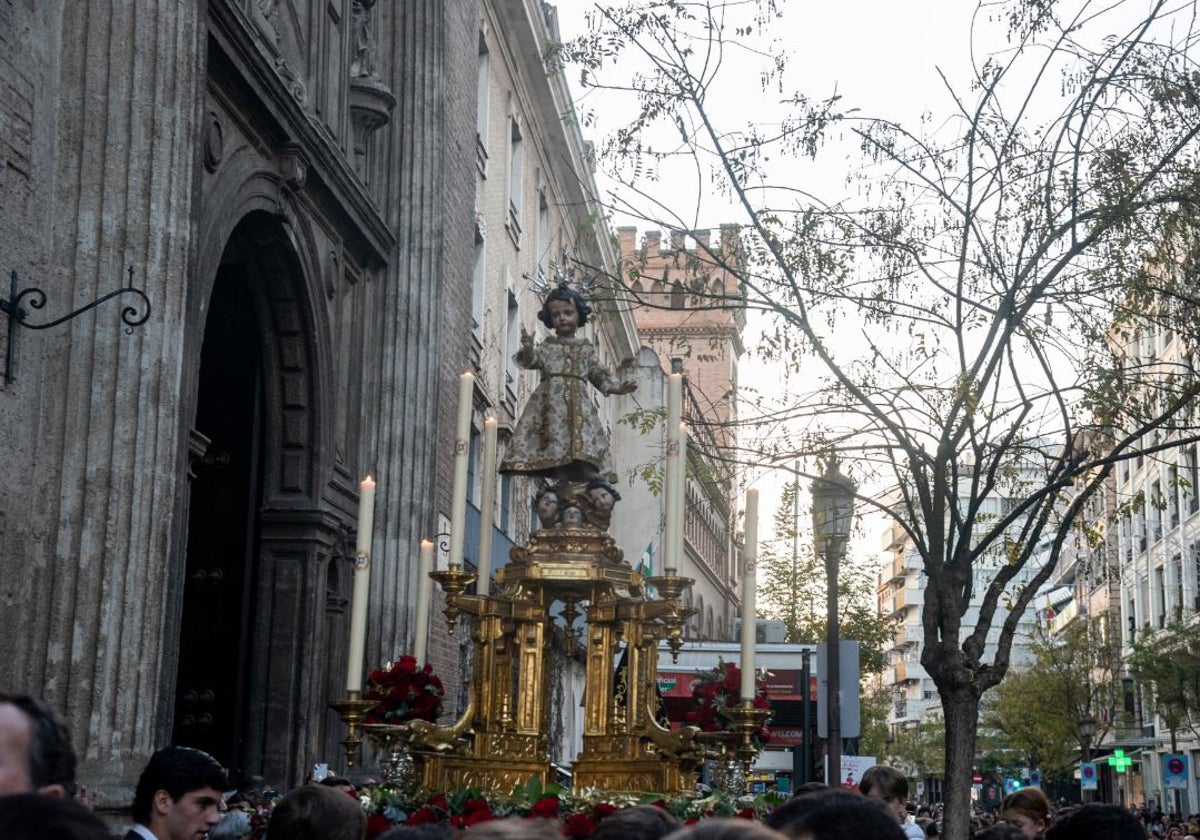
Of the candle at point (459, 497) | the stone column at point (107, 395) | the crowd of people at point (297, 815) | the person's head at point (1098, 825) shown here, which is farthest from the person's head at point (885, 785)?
the stone column at point (107, 395)

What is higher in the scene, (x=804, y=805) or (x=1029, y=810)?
(x=804, y=805)

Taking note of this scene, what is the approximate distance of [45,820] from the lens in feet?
8.69

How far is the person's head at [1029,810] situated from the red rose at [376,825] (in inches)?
109

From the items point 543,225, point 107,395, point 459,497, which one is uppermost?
point 543,225

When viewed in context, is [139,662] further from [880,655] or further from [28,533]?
[880,655]

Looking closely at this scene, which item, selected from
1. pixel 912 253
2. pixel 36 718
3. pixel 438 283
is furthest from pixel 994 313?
pixel 36 718

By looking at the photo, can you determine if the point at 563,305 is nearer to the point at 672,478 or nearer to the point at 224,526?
the point at 672,478

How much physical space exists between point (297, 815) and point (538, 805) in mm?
2654

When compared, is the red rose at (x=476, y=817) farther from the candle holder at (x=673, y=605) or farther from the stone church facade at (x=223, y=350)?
the stone church facade at (x=223, y=350)

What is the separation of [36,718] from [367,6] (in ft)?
46.7

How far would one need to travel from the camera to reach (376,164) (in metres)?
17.9

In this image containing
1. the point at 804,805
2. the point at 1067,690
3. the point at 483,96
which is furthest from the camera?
the point at 1067,690

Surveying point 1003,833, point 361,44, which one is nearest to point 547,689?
point 1003,833

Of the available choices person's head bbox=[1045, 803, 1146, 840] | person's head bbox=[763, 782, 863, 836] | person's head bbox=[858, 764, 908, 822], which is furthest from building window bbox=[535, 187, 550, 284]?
person's head bbox=[763, 782, 863, 836]
